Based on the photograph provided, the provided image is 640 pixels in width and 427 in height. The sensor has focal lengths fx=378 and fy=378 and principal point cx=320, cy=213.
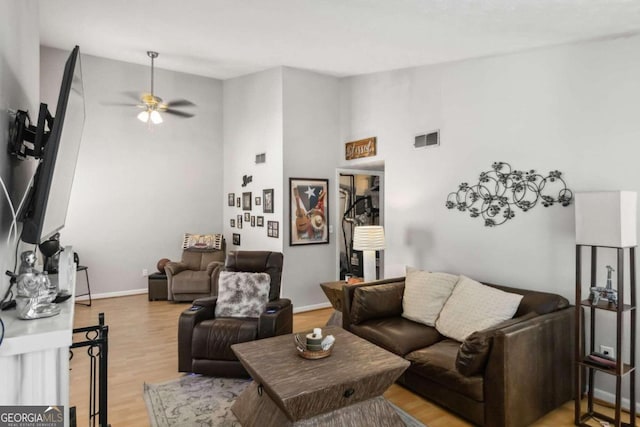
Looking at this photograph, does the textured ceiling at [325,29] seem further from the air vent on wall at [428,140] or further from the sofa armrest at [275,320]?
the sofa armrest at [275,320]

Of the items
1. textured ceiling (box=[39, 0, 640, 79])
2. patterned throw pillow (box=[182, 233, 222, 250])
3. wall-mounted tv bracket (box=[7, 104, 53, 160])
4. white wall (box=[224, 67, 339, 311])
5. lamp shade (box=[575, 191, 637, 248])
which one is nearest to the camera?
wall-mounted tv bracket (box=[7, 104, 53, 160])

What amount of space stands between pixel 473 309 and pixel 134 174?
5493 mm

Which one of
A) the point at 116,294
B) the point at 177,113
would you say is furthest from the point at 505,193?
the point at 116,294

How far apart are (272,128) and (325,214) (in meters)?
1.45

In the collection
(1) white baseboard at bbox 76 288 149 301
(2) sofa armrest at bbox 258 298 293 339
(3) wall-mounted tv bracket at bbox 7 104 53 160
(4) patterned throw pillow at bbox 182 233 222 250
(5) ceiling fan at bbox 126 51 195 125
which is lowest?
(1) white baseboard at bbox 76 288 149 301

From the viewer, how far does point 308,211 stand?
5391mm

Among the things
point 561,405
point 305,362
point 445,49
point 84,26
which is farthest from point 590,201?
point 84,26

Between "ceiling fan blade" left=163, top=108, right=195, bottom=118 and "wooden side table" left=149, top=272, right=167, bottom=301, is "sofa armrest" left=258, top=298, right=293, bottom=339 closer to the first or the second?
"wooden side table" left=149, top=272, right=167, bottom=301

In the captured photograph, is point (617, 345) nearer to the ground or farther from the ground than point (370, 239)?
nearer to the ground

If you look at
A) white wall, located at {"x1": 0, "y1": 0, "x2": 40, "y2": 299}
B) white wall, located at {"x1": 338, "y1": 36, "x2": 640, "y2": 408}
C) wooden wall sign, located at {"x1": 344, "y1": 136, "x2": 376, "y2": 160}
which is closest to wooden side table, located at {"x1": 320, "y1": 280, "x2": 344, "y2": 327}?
white wall, located at {"x1": 338, "y1": 36, "x2": 640, "y2": 408}

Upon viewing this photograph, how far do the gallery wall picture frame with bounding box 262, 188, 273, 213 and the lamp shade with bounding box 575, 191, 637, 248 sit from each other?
377cm

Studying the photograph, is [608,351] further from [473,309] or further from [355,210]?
[355,210]

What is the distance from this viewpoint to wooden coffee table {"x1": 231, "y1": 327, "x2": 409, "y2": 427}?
2069mm

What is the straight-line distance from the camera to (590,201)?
99.0 inches
